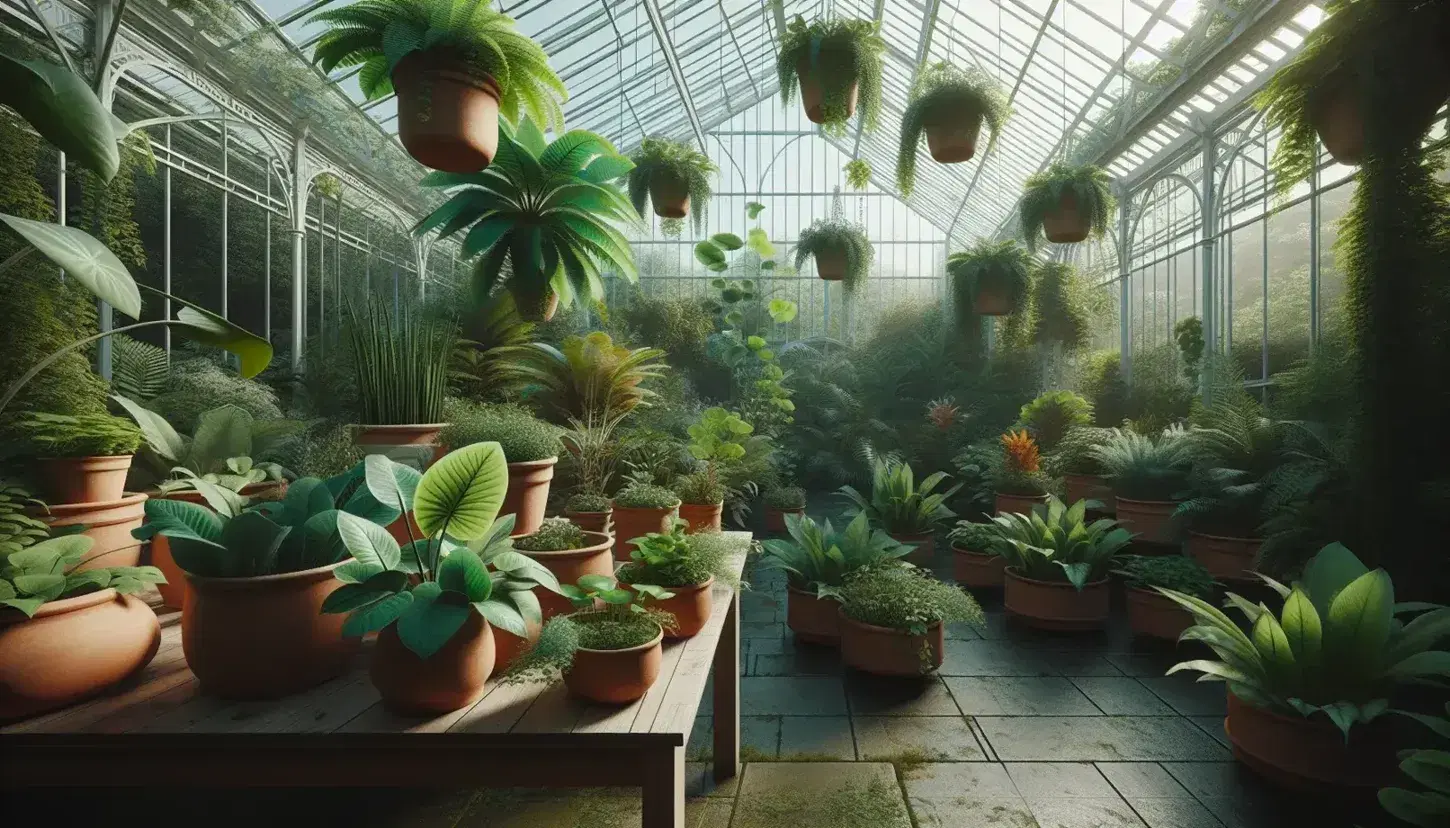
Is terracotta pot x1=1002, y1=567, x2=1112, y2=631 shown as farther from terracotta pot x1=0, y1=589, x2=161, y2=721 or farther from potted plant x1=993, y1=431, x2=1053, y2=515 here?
terracotta pot x1=0, y1=589, x2=161, y2=721

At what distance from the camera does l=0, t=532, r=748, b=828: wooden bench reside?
96cm

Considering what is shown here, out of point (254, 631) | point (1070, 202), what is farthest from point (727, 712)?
point (1070, 202)

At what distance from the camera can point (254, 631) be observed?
1.03 metres

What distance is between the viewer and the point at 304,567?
1.14 metres

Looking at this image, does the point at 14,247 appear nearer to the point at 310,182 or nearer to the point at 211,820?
the point at 211,820

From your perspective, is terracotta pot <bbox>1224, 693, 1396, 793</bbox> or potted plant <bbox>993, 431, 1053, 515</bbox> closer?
terracotta pot <bbox>1224, 693, 1396, 793</bbox>

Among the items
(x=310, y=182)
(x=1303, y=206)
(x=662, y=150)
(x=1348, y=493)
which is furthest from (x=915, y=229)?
(x=1348, y=493)

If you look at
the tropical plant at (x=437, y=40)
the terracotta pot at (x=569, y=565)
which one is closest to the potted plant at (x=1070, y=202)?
the tropical plant at (x=437, y=40)

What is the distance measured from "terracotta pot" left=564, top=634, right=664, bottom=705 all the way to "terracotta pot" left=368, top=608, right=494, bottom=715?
0.16m

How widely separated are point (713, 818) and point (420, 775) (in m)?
1.20

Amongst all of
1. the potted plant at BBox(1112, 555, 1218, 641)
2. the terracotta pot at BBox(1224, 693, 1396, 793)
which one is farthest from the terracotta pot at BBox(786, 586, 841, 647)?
the terracotta pot at BBox(1224, 693, 1396, 793)

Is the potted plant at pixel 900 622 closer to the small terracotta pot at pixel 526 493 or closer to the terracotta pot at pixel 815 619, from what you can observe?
the terracotta pot at pixel 815 619

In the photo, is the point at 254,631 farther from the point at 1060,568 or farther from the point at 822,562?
the point at 1060,568

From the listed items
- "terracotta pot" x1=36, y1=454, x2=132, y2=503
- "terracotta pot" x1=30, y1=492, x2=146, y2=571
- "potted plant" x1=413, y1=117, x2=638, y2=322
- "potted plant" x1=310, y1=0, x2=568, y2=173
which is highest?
"potted plant" x1=310, y1=0, x2=568, y2=173
